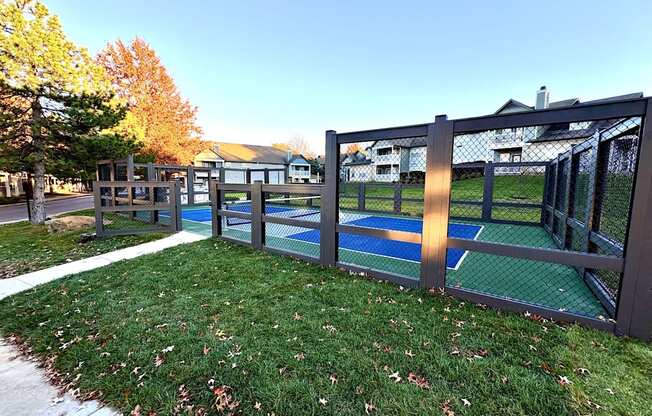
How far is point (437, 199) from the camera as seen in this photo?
338 cm

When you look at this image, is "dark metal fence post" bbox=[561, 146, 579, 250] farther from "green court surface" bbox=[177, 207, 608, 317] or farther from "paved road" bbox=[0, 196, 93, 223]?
"paved road" bbox=[0, 196, 93, 223]

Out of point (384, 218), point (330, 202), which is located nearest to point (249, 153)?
point (384, 218)

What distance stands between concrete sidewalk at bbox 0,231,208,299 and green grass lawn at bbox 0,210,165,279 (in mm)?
321

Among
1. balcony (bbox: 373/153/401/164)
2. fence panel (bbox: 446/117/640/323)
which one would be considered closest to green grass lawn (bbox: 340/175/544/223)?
fence panel (bbox: 446/117/640/323)

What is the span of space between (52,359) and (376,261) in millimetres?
4280

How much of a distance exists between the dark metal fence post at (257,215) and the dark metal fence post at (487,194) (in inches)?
304

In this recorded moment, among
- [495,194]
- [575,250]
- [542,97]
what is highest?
[542,97]

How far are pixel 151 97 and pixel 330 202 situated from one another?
19579mm

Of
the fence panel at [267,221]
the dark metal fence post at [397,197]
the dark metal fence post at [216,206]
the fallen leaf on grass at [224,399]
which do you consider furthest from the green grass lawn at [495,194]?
the fallen leaf on grass at [224,399]

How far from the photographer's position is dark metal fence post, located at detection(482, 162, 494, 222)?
9.35 meters

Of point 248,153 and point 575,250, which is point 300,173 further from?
point 575,250

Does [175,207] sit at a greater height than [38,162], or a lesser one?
lesser

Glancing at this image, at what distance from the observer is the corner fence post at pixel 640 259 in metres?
2.35

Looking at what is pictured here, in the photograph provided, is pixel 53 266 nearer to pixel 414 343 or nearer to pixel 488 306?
pixel 414 343
